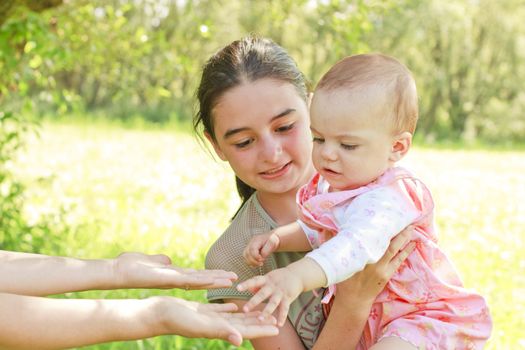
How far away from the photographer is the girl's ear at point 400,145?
2100 millimetres

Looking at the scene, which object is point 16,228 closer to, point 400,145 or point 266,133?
point 266,133

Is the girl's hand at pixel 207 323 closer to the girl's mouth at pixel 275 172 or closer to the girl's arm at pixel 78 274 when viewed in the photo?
the girl's arm at pixel 78 274

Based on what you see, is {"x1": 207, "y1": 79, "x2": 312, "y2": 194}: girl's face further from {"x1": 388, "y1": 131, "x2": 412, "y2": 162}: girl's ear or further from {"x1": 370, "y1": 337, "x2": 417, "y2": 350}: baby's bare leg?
{"x1": 370, "y1": 337, "x2": 417, "y2": 350}: baby's bare leg

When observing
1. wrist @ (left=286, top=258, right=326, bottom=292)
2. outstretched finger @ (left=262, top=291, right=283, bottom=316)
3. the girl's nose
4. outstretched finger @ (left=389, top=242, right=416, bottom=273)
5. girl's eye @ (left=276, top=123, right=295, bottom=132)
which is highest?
girl's eye @ (left=276, top=123, right=295, bottom=132)

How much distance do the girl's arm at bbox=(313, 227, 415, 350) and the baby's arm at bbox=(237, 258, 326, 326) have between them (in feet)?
1.06

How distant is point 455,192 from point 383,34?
9432mm

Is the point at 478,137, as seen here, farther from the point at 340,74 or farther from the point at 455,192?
the point at 340,74

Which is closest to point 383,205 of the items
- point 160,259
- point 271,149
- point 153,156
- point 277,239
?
point 277,239

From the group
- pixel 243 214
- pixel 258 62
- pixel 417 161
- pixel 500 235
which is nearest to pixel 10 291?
pixel 243 214

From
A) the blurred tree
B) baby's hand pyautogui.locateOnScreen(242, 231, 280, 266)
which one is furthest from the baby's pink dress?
the blurred tree

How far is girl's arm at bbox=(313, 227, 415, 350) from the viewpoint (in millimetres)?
2076

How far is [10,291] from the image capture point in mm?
2166

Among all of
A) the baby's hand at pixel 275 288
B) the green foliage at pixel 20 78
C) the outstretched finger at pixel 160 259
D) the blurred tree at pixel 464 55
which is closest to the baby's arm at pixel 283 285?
the baby's hand at pixel 275 288

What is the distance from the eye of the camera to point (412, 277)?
2146 millimetres
